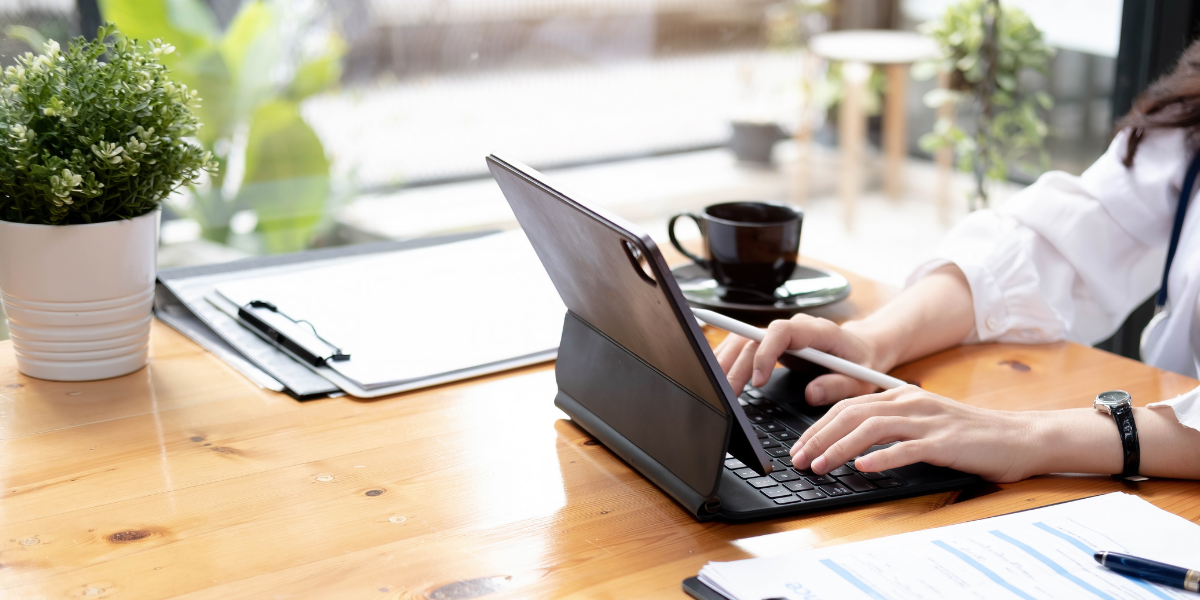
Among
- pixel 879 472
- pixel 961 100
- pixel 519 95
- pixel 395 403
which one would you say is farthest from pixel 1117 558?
pixel 961 100

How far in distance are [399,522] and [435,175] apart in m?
2.40

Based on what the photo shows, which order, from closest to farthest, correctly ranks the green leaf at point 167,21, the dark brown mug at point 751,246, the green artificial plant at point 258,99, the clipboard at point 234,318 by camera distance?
the clipboard at point 234,318, the dark brown mug at point 751,246, the green leaf at point 167,21, the green artificial plant at point 258,99

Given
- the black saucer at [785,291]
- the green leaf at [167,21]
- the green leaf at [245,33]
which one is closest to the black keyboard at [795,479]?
the black saucer at [785,291]

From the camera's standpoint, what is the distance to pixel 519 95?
3.11 metres

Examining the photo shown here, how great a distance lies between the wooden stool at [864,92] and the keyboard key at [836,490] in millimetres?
3273

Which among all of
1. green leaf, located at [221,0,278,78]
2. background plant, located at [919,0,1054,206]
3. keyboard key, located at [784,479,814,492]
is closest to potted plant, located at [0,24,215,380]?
keyboard key, located at [784,479,814,492]

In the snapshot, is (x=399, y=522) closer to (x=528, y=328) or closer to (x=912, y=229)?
(x=528, y=328)

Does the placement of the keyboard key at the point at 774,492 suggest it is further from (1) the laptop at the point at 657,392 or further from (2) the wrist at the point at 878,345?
(2) the wrist at the point at 878,345

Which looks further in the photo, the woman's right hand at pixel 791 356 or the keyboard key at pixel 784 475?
the woman's right hand at pixel 791 356

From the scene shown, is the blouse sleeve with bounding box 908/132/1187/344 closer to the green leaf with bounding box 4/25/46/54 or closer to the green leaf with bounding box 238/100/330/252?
the green leaf with bounding box 4/25/46/54

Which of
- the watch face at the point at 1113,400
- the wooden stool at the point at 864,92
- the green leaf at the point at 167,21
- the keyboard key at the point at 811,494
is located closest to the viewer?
the keyboard key at the point at 811,494

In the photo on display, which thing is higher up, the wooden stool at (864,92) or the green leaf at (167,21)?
the green leaf at (167,21)

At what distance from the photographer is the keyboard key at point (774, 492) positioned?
0.72 metres

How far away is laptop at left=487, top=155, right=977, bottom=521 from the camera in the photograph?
0.64 m
